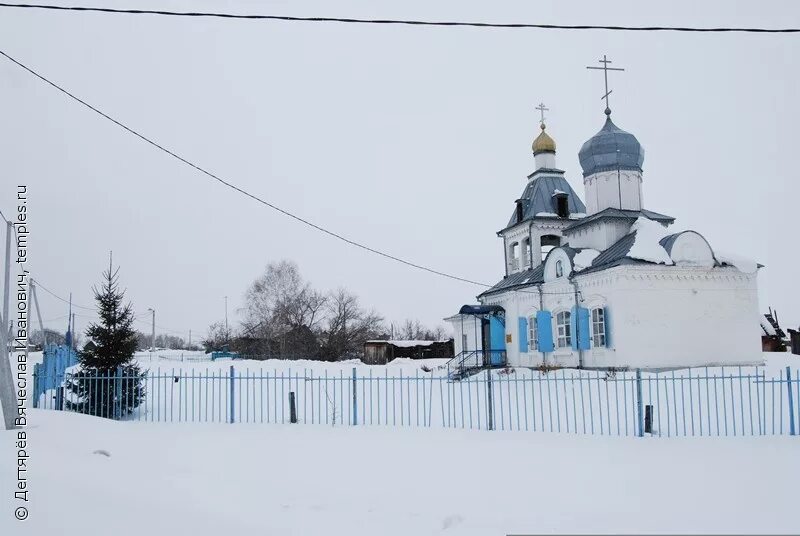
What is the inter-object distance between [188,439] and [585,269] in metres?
14.5

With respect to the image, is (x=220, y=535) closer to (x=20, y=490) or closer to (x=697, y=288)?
(x=20, y=490)

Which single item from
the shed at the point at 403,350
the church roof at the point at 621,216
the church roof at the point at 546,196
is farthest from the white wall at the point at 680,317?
the shed at the point at 403,350

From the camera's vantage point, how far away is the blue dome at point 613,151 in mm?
24047

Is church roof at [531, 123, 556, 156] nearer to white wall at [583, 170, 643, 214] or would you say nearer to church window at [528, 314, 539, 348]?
white wall at [583, 170, 643, 214]

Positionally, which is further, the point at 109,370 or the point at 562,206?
the point at 562,206

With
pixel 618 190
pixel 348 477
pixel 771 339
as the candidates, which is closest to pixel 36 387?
pixel 348 477

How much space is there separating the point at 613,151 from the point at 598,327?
7.69m

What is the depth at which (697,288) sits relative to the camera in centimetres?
1961

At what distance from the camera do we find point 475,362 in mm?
27266

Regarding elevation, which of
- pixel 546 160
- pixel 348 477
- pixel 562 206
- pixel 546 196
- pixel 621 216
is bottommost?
pixel 348 477

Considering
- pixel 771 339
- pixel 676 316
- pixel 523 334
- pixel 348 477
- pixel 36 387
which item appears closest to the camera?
pixel 348 477

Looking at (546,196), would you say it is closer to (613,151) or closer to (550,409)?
(613,151)

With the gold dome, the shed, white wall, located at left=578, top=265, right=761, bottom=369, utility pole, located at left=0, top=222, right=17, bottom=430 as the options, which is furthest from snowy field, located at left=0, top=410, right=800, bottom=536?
the shed

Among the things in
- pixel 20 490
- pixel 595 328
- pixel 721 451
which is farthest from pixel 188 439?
pixel 595 328
